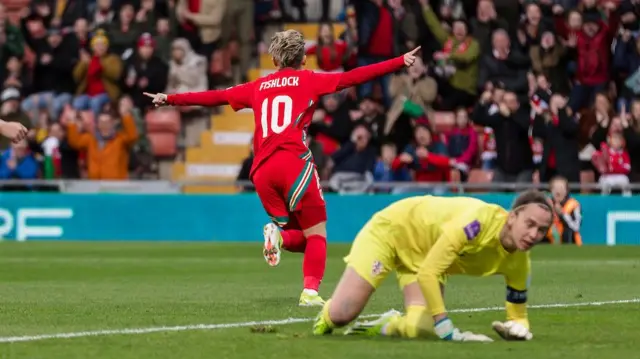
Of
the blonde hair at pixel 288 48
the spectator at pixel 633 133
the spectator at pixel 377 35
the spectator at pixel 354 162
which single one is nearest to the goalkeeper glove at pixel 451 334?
the blonde hair at pixel 288 48

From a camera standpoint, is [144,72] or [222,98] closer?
[222,98]

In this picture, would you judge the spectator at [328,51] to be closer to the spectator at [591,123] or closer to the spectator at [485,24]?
the spectator at [485,24]

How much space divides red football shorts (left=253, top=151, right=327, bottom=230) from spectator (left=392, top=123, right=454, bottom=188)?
11.6m

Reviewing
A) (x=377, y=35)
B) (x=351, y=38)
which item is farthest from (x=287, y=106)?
(x=351, y=38)

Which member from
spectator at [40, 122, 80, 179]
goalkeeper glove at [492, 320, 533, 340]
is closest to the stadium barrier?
spectator at [40, 122, 80, 179]

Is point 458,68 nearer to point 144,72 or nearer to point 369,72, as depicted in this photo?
point 144,72

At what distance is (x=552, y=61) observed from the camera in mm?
24891

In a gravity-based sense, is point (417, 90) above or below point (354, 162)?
above

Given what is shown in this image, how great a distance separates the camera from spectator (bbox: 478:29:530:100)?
24.6m

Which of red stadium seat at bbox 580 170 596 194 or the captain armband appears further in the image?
red stadium seat at bbox 580 170 596 194

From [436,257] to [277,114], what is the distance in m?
3.98

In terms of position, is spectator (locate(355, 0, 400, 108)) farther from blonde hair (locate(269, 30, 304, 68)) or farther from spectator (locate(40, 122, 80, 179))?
blonde hair (locate(269, 30, 304, 68))

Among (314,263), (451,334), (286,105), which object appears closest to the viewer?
(451,334)

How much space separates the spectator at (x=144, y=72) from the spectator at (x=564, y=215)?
7169 mm
